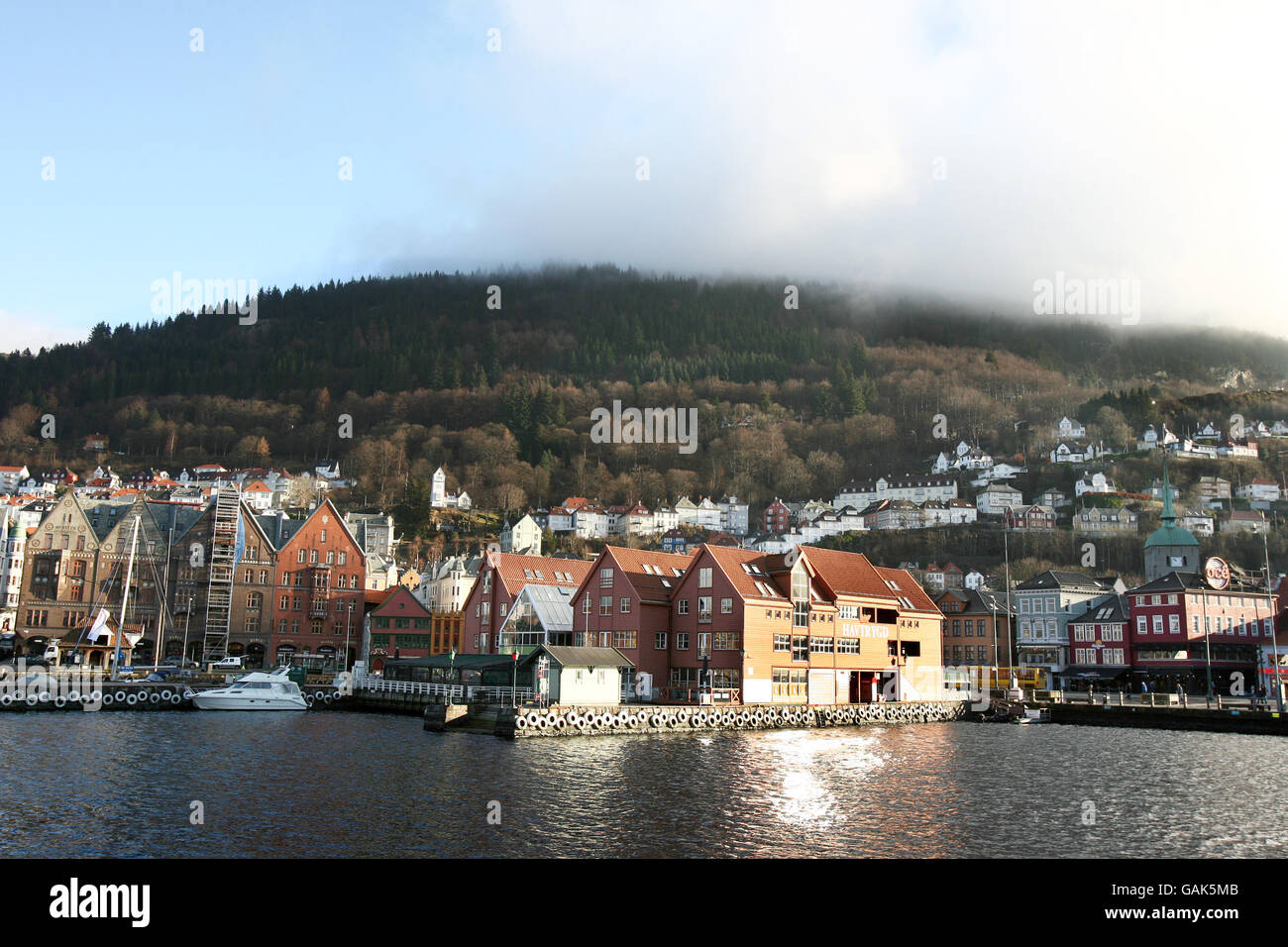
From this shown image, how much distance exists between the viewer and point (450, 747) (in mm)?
53031

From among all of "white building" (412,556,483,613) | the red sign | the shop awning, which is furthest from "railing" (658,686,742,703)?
"white building" (412,556,483,613)

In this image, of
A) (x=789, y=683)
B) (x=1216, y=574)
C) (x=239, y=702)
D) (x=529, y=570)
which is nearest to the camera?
(x=789, y=683)

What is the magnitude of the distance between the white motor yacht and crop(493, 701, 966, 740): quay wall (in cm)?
2633

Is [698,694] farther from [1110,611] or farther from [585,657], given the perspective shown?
[1110,611]

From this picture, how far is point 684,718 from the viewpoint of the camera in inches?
2534

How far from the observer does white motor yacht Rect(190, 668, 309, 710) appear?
7450 cm

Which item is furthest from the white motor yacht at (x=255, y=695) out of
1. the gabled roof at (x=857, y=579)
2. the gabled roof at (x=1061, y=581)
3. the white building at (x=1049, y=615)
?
the gabled roof at (x=1061, y=581)

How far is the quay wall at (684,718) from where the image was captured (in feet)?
193

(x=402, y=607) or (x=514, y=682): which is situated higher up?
(x=402, y=607)

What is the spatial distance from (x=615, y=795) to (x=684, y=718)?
28.2 meters

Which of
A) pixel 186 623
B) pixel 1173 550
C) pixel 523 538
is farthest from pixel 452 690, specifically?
pixel 1173 550
